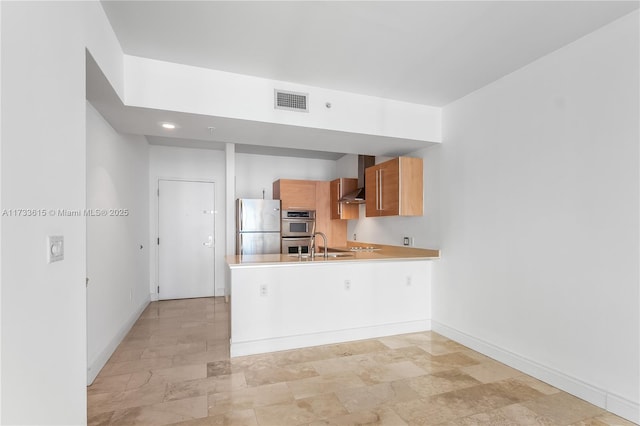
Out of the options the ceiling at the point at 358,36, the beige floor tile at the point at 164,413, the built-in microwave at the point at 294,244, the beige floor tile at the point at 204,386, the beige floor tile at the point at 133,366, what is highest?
the ceiling at the point at 358,36

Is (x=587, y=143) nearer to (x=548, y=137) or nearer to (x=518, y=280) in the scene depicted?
(x=548, y=137)

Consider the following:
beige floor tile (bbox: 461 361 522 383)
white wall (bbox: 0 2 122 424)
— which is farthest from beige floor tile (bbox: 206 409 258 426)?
beige floor tile (bbox: 461 361 522 383)

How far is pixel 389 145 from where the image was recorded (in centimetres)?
409

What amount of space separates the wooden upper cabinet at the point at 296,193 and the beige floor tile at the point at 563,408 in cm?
431

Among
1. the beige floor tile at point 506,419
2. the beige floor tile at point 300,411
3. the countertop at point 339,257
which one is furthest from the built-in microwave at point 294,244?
the beige floor tile at point 506,419

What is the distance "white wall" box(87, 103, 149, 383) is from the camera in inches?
110

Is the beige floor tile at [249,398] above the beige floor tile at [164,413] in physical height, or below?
below

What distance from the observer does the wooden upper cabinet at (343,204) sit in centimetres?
573

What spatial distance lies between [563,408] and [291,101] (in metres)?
3.31

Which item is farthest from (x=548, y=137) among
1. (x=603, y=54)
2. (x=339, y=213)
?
(x=339, y=213)

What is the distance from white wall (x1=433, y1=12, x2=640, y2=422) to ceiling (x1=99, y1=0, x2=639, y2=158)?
0.35m

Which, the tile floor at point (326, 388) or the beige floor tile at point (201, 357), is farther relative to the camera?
the beige floor tile at point (201, 357)

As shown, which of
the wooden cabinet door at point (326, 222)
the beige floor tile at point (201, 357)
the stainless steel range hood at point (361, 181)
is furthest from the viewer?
the wooden cabinet door at point (326, 222)

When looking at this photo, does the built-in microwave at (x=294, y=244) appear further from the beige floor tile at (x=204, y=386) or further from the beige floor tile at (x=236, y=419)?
the beige floor tile at (x=236, y=419)
